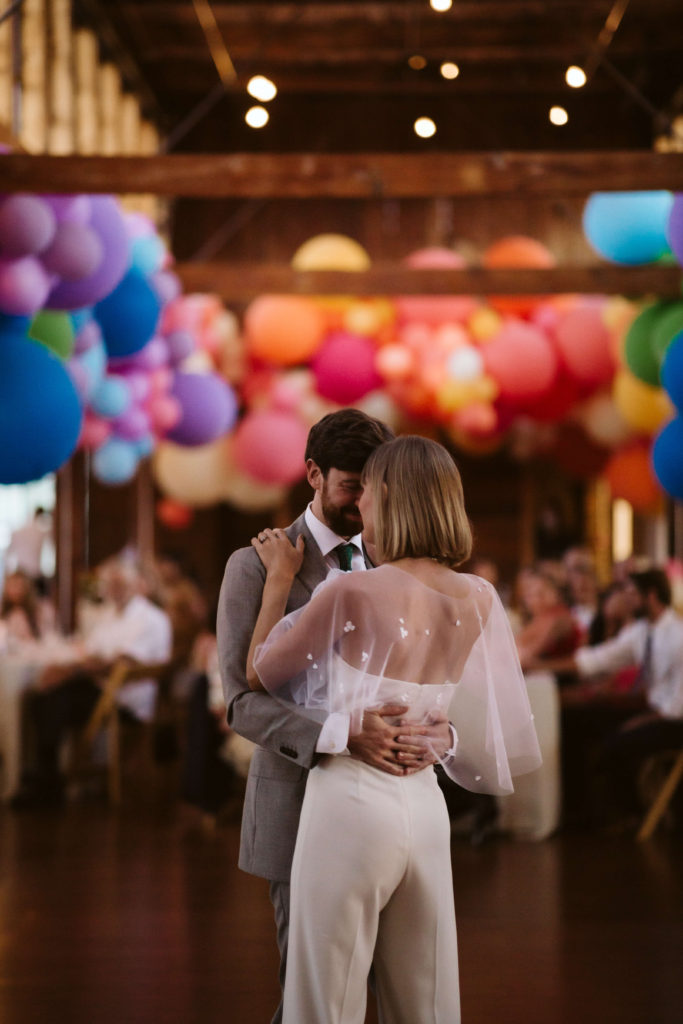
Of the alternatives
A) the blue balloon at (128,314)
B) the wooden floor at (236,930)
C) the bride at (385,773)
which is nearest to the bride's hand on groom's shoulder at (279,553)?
the bride at (385,773)

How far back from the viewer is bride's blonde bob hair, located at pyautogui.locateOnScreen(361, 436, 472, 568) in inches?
75.3

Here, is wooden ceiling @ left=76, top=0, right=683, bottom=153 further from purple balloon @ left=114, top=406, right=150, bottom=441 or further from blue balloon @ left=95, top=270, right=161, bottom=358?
blue balloon @ left=95, top=270, right=161, bottom=358

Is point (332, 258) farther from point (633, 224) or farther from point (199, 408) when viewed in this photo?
point (633, 224)

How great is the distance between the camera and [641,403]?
7.23 metres

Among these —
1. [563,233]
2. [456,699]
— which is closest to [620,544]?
[563,233]

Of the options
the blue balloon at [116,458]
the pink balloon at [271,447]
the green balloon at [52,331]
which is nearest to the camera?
the green balloon at [52,331]

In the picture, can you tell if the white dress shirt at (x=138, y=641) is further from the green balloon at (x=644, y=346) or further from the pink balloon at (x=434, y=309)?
the green balloon at (x=644, y=346)

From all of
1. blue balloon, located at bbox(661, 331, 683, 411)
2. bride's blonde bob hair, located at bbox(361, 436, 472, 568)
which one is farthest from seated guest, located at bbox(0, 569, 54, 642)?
bride's blonde bob hair, located at bbox(361, 436, 472, 568)

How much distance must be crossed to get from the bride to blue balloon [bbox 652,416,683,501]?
3.43 metres

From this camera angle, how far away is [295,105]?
11.9 metres

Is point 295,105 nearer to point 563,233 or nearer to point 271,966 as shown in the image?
point 563,233

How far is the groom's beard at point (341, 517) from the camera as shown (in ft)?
7.07

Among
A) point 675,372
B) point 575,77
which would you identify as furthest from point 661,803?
point 575,77

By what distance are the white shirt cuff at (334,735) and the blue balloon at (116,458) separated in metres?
4.91
